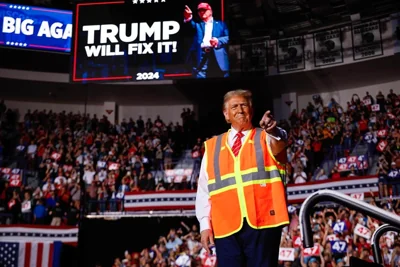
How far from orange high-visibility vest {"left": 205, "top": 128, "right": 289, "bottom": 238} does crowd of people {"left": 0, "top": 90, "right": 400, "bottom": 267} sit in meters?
6.66

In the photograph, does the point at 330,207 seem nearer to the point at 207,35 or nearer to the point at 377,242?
the point at 207,35

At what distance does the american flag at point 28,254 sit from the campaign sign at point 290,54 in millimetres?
11284

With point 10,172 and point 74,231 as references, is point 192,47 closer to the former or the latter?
point 74,231

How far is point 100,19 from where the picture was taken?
1330 centimetres

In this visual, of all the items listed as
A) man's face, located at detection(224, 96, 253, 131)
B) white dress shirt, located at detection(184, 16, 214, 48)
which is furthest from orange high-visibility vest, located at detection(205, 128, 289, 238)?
white dress shirt, located at detection(184, 16, 214, 48)

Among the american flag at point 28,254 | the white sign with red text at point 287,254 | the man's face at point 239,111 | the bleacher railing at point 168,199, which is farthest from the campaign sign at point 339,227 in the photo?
the man's face at point 239,111

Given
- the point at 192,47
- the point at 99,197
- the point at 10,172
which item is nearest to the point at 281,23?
the point at 192,47

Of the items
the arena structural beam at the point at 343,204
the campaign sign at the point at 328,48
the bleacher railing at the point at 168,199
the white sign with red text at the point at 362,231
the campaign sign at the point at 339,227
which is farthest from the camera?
the campaign sign at the point at 328,48

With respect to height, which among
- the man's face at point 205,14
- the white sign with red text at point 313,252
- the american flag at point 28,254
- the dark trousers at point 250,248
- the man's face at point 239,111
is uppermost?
the man's face at point 205,14

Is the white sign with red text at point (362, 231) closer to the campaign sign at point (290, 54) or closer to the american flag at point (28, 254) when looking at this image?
the american flag at point (28, 254)

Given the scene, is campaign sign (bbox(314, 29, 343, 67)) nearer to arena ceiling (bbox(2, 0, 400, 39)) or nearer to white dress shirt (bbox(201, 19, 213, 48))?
arena ceiling (bbox(2, 0, 400, 39))

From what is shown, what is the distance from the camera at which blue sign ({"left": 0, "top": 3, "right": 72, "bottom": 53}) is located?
1664 cm

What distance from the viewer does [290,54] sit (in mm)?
20328

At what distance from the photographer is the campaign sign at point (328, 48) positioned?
19.6m
